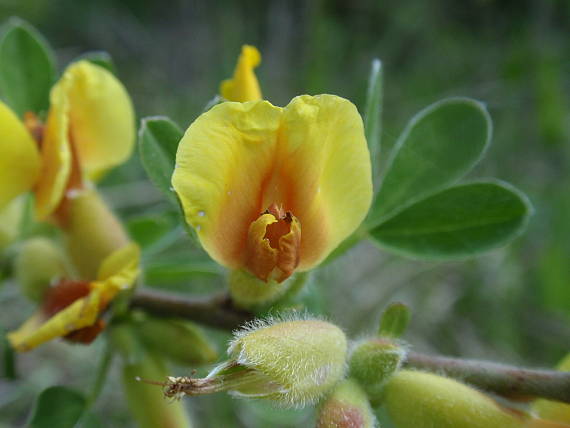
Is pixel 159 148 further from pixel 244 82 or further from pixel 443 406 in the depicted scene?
pixel 443 406

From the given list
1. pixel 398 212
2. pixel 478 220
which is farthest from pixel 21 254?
pixel 478 220

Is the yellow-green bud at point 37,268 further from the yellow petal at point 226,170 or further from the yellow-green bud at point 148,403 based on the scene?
the yellow petal at point 226,170

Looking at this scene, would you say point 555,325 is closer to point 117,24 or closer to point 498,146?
point 498,146

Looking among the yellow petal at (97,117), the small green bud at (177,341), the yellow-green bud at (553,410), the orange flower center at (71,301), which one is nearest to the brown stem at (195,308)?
the small green bud at (177,341)

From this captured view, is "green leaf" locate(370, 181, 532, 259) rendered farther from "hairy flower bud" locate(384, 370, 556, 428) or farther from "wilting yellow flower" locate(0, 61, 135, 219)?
"wilting yellow flower" locate(0, 61, 135, 219)

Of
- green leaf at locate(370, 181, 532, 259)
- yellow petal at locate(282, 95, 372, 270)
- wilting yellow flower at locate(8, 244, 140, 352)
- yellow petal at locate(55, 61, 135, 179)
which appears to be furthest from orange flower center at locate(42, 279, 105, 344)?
green leaf at locate(370, 181, 532, 259)

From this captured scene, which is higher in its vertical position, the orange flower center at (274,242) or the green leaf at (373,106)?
the green leaf at (373,106)
